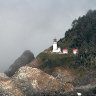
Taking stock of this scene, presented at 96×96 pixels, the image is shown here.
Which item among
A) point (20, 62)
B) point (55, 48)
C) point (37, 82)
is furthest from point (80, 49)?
point (37, 82)

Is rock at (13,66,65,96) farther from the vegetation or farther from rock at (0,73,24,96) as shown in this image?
the vegetation

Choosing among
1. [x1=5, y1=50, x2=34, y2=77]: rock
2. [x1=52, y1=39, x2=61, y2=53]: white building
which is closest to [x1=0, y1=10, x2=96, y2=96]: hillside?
[x1=5, y1=50, x2=34, y2=77]: rock

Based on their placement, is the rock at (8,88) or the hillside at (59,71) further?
the hillside at (59,71)

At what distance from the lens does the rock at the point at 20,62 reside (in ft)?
581

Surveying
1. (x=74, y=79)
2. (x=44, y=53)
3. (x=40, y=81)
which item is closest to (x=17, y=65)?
(x=44, y=53)

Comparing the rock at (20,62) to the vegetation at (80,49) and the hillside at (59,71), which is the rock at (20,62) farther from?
the vegetation at (80,49)

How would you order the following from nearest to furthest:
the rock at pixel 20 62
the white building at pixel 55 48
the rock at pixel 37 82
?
the rock at pixel 37 82, the rock at pixel 20 62, the white building at pixel 55 48

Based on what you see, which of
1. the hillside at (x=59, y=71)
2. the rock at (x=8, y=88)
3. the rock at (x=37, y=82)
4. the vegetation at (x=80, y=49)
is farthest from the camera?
the vegetation at (x=80, y=49)

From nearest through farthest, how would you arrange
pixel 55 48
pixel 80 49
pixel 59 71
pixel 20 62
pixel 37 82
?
pixel 37 82
pixel 59 71
pixel 20 62
pixel 80 49
pixel 55 48

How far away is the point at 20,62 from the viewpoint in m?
183

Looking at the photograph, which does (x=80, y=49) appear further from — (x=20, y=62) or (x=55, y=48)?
(x=20, y=62)

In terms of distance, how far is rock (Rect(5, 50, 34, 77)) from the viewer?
177 m

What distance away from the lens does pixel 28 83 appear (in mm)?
138125

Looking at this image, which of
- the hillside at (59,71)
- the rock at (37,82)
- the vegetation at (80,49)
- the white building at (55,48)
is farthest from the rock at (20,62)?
the rock at (37,82)
